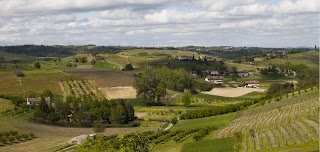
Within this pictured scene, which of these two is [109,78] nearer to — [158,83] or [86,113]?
[158,83]

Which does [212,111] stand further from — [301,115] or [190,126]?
[301,115]

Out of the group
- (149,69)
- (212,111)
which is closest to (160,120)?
(212,111)

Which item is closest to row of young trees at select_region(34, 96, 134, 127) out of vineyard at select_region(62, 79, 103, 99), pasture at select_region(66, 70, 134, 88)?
vineyard at select_region(62, 79, 103, 99)

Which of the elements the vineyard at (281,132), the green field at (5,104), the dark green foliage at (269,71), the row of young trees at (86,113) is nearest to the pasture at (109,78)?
the green field at (5,104)

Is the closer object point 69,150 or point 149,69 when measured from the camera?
point 69,150

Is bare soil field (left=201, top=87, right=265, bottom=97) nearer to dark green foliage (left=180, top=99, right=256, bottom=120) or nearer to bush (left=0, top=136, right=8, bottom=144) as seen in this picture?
dark green foliage (left=180, top=99, right=256, bottom=120)

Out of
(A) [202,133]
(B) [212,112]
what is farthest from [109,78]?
(A) [202,133]

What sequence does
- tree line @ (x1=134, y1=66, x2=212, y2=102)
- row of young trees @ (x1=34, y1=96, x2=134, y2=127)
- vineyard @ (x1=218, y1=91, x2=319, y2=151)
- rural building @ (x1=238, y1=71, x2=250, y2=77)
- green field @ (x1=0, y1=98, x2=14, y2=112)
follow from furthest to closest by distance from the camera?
rural building @ (x1=238, y1=71, x2=250, y2=77) < tree line @ (x1=134, y1=66, x2=212, y2=102) < green field @ (x1=0, y1=98, x2=14, y2=112) < row of young trees @ (x1=34, y1=96, x2=134, y2=127) < vineyard @ (x1=218, y1=91, x2=319, y2=151)
